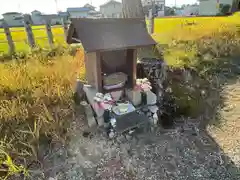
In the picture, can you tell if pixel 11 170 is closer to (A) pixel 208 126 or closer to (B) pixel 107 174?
(B) pixel 107 174

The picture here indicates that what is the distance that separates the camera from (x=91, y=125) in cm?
271

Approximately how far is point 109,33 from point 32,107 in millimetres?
1623

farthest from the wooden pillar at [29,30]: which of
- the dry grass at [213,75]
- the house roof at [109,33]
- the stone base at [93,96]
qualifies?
the dry grass at [213,75]

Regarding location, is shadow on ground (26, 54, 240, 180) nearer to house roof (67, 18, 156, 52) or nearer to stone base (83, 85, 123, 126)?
stone base (83, 85, 123, 126)

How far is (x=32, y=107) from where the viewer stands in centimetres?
269

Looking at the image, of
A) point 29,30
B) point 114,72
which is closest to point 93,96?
point 114,72

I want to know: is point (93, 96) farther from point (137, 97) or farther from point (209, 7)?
point (209, 7)

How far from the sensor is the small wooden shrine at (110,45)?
237cm

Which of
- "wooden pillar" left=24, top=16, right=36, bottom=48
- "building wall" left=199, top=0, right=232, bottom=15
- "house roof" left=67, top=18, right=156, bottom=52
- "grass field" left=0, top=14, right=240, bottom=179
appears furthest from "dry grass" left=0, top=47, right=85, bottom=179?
"building wall" left=199, top=0, right=232, bottom=15

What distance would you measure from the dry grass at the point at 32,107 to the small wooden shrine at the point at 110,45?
1.98ft

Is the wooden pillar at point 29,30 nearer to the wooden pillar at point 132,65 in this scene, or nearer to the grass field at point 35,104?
the grass field at point 35,104

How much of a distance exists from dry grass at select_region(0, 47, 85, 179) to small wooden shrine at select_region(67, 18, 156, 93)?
0.60 m

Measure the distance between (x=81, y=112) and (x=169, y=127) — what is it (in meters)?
1.49

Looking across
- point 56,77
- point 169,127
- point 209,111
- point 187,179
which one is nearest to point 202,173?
point 187,179
